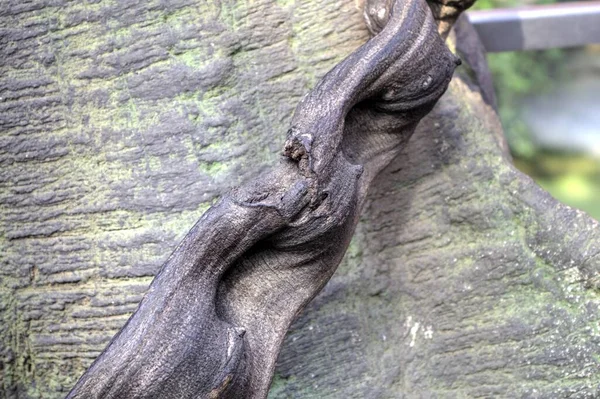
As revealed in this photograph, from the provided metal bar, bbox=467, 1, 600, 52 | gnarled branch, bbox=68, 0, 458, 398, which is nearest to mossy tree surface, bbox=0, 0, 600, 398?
gnarled branch, bbox=68, 0, 458, 398

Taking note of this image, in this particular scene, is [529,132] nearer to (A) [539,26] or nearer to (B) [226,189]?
(A) [539,26]

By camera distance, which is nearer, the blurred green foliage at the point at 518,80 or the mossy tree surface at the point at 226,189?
the mossy tree surface at the point at 226,189

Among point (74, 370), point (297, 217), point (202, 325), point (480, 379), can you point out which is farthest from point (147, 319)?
point (480, 379)

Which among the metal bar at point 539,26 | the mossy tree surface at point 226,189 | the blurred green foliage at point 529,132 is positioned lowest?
the blurred green foliage at point 529,132

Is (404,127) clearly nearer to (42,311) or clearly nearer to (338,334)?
(338,334)

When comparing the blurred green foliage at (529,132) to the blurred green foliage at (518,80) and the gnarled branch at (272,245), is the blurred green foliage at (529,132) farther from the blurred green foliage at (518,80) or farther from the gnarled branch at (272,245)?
the gnarled branch at (272,245)

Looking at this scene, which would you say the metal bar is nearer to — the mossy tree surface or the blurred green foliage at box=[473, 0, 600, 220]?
the mossy tree surface

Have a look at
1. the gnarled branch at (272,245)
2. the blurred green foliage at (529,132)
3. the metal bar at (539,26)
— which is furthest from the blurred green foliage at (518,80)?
the gnarled branch at (272,245)

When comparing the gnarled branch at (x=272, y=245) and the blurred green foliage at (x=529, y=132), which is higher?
the gnarled branch at (x=272, y=245)

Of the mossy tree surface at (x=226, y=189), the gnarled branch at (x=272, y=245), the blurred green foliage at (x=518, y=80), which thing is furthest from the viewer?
the blurred green foliage at (x=518, y=80)
